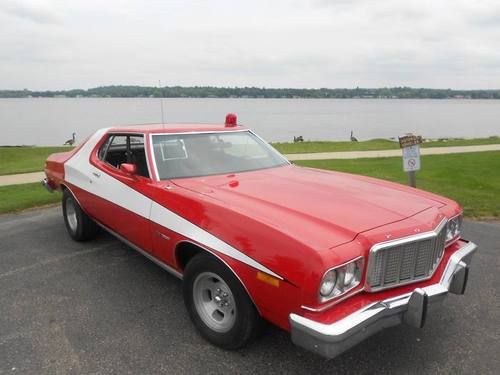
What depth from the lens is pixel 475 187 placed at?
8836 mm

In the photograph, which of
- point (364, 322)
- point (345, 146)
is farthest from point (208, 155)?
point (345, 146)

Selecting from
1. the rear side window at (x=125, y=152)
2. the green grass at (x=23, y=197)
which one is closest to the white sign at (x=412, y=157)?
the rear side window at (x=125, y=152)

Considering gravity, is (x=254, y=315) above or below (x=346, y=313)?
below

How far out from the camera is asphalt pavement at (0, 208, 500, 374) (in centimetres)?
299

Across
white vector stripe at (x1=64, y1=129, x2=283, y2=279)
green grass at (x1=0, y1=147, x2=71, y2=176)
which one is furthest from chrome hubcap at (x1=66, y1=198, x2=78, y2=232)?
green grass at (x1=0, y1=147, x2=71, y2=176)

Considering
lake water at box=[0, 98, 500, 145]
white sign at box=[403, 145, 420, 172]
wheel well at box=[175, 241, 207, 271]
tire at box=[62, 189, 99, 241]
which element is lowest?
lake water at box=[0, 98, 500, 145]

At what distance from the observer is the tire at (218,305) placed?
9.56ft

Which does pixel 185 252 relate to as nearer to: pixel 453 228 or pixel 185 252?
pixel 185 252

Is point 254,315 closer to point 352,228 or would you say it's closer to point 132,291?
point 352,228

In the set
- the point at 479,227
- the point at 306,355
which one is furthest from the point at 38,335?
the point at 479,227

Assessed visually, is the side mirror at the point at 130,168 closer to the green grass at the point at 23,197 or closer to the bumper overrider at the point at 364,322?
the bumper overrider at the point at 364,322

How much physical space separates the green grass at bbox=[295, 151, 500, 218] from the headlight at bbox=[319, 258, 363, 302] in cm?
499

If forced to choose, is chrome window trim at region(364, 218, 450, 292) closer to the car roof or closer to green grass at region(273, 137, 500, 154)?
the car roof

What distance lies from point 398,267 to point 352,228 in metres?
0.40
